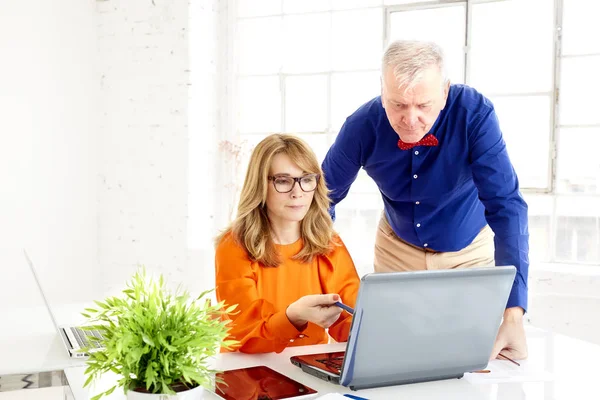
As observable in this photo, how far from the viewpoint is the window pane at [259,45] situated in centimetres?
424

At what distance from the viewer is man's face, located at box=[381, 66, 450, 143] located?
1793 mm

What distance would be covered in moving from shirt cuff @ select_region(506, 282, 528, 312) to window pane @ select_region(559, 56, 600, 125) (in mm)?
2213

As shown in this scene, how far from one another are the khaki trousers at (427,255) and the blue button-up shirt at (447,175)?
0.03 metres

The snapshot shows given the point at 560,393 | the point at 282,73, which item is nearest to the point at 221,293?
the point at 560,393

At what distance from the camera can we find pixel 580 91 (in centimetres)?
362

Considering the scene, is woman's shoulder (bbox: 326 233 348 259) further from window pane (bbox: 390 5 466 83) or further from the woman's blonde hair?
window pane (bbox: 390 5 466 83)

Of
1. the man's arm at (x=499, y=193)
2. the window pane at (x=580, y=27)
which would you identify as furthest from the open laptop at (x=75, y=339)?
the window pane at (x=580, y=27)

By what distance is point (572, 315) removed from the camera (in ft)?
11.4

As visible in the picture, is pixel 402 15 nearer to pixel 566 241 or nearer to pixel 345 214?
pixel 345 214

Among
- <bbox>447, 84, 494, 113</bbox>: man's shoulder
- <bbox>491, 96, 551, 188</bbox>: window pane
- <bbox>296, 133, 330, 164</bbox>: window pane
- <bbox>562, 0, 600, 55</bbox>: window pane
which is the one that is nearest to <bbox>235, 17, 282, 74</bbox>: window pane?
<bbox>296, 133, 330, 164</bbox>: window pane

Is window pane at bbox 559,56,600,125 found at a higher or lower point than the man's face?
higher

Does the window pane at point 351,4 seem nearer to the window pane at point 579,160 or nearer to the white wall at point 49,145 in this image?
the window pane at point 579,160

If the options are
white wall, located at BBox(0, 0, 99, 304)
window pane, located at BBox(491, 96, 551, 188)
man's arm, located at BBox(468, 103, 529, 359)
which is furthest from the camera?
window pane, located at BBox(491, 96, 551, 188)

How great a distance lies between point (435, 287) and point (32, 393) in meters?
0.90
